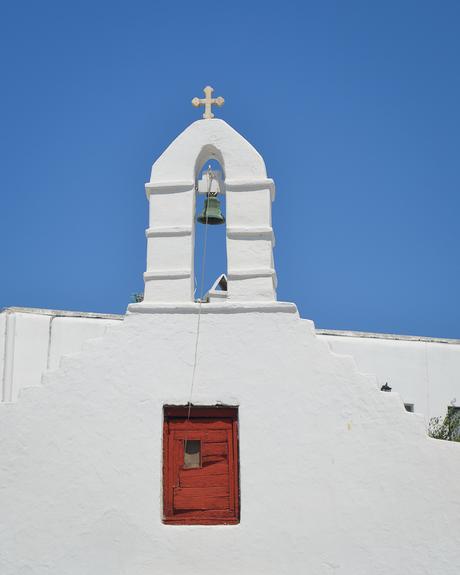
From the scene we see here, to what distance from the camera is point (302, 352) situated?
24.8 feet

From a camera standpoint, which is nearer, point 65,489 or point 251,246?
point 65,489

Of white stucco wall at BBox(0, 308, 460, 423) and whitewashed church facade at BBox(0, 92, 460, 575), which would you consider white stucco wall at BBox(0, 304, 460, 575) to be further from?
white stucco wall at BBox(0, 308, 460, 423)

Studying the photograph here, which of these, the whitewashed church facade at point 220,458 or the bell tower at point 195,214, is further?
the bell tower at point 195,214

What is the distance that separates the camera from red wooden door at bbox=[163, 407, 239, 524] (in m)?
7.45

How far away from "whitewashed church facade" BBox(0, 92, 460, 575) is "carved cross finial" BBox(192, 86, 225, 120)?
1890 millimetres

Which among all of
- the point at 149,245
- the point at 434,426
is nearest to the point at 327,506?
the point at 149,245

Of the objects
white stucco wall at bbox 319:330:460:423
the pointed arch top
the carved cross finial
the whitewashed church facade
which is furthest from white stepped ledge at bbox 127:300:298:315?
white stucco wall at bbox 319:330:460:423

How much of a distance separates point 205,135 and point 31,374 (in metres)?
7.12

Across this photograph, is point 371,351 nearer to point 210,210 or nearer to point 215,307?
point 210,210

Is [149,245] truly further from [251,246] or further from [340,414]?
[340,414]

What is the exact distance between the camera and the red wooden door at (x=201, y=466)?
24.4 ft

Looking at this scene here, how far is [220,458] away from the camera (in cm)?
754

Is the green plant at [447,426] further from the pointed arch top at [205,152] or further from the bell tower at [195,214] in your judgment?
the pointed arch top at [205,152]

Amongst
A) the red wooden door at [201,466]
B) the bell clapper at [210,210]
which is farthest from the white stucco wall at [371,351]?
the red wooden door at [201,466]
